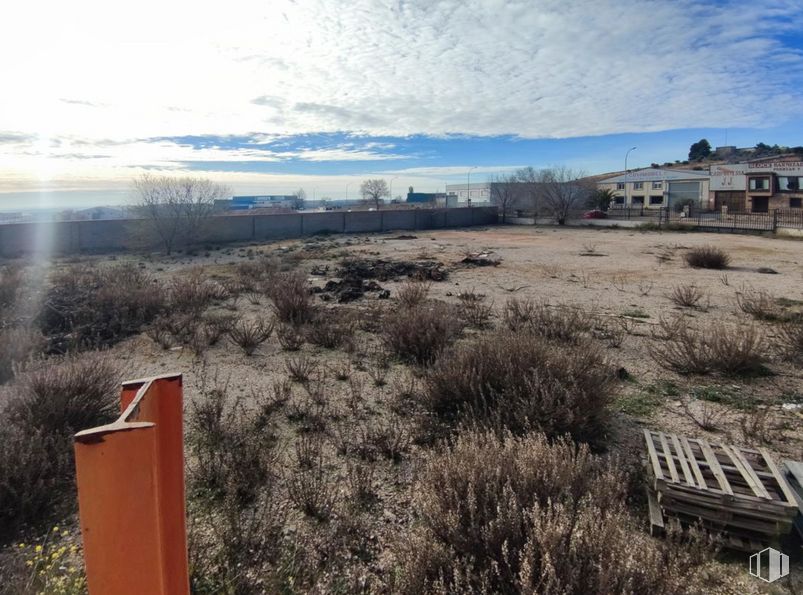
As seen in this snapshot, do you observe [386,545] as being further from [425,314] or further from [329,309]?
[329,309]

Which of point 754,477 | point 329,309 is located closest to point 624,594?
point 754,477

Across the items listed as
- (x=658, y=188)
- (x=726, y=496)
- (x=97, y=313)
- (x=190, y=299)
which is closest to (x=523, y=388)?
(x=726, y=496)

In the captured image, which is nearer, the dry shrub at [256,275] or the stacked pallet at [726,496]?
the stacked pallet at [726,496]

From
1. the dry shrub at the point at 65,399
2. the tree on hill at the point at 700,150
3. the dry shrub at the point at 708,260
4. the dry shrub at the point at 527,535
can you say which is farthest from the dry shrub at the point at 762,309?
the tree on hill at the point at 700,150

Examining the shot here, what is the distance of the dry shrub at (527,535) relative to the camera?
215 centimetres

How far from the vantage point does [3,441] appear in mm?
3564

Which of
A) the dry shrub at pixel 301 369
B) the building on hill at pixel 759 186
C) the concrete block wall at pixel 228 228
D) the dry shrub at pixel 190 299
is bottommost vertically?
the dry shrub at pixel 301 369

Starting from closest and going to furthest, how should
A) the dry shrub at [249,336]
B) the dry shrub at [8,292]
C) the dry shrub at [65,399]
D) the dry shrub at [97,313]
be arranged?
the dry shrub at [65,399] < the dry shrub at [249,336] < the dry shrub at [97,313] < the dry shrub at [8,292]

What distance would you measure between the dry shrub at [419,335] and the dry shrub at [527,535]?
3590 millimetres

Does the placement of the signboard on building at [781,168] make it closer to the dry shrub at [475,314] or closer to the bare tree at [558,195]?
the bare tree at [558,195]

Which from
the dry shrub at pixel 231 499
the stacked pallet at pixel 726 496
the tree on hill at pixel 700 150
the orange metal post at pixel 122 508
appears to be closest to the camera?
the orange metal post at pixel 122 508

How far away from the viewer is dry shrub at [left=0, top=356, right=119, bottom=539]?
333 centimetres

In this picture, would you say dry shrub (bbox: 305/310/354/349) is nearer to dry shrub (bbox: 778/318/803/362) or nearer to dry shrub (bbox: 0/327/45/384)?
dry shrub (bbox: 0/327/45/384)

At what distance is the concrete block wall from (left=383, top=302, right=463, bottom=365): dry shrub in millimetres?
26127
